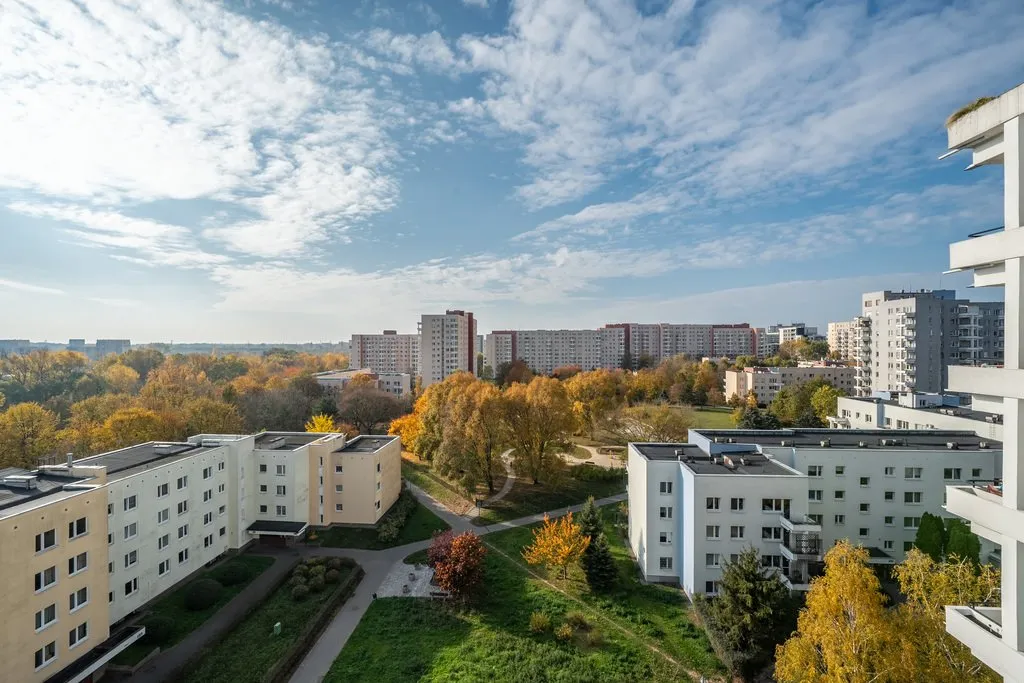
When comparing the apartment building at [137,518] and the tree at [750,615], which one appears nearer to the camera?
the apartment building at [137,518]

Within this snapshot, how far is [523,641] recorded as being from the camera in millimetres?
23125

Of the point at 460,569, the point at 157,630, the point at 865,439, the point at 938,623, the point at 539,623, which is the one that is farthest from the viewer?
the point at 865,439

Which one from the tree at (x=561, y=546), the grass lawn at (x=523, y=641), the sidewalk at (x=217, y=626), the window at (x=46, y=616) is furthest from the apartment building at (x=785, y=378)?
the window at (x=46, y=616)

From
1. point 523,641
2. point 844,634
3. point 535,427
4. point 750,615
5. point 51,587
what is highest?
point 535,427

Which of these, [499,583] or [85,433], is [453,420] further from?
[85,433]

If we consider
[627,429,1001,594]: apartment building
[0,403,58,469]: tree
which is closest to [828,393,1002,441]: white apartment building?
[627,429,1001,594]: apartment building

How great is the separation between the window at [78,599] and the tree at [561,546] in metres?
20.7

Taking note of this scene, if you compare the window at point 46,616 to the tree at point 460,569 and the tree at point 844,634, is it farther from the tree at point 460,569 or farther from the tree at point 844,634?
the tree at point 844,634

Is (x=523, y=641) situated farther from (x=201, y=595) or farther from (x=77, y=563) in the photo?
(x=77, y=563)

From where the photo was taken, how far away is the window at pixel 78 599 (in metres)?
18.8

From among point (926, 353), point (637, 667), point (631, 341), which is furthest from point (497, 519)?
point (631, 341)

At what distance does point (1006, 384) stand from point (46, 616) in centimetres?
2874

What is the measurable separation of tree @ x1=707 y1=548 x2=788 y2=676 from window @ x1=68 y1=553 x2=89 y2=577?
2637cm

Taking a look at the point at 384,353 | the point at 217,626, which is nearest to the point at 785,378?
the point at 217,626
